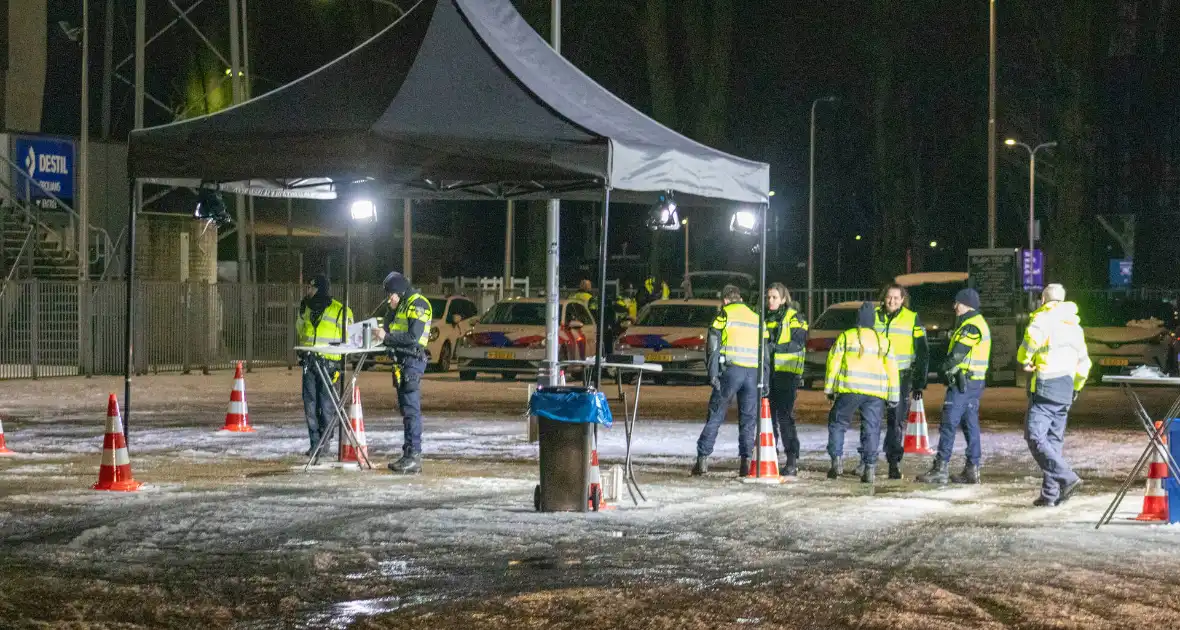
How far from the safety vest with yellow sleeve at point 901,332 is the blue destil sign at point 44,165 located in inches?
1025

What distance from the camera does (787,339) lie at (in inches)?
599

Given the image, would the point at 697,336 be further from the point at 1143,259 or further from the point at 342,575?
Result: the point at 1143,259

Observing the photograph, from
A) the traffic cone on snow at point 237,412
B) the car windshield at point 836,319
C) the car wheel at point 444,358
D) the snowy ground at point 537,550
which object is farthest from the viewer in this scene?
the car wheel at point 444,358

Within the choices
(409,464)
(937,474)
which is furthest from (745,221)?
(409,464)

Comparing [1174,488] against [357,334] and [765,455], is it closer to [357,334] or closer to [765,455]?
[765,455]

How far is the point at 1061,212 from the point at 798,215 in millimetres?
47521

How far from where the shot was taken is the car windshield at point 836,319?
1201 inches

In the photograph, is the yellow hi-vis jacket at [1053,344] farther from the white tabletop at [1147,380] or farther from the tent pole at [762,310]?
the tent pole at [762,310]

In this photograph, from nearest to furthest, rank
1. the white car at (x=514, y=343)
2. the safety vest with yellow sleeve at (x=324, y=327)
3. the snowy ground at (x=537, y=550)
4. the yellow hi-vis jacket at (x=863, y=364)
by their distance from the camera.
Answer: the snowy ground at (x=537, y=550) → the yellow hi-vis jacket at (x=863, y=364) → the safety vest with yellow sleeve at (x=324, y=327) → the white car at (x=514, y=343)

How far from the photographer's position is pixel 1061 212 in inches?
1676

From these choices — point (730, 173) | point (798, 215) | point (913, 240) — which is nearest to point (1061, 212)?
point (913, 240)

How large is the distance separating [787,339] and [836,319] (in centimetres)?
Result: 1582

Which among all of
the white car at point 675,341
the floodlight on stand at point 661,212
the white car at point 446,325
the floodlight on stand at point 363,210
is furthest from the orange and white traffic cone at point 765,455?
the white car at point 446,325

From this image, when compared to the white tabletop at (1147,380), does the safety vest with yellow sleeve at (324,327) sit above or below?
above
